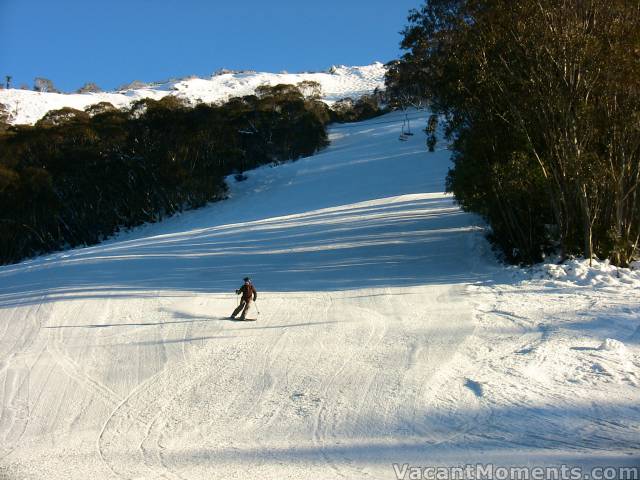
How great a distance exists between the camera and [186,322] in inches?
481

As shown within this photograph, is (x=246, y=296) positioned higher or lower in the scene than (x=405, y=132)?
lower

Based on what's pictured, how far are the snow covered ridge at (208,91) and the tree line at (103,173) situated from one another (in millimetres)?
38981

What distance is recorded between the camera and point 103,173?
3959cm

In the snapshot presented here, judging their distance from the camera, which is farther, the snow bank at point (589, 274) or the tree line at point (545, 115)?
the snow bank at point (589, 274)

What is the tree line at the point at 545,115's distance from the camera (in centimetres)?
1205

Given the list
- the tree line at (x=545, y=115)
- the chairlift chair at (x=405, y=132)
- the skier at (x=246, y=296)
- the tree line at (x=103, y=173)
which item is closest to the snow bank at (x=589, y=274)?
the tree line at (x=545, y=115)

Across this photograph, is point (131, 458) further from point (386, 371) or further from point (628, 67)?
point (628, 67)

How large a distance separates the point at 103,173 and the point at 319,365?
35.4 metres

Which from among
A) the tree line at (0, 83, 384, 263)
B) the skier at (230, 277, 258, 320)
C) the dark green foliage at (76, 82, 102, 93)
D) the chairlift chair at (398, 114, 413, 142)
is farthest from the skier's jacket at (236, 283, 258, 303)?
the dark green foliage at (76, 82, 102, 93)

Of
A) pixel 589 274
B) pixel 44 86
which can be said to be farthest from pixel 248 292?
pixel 44 86

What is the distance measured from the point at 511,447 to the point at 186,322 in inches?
323

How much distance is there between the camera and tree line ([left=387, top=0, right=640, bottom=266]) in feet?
39.5

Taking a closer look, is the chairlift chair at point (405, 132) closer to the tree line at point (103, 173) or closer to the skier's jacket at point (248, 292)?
the tree line at point (103, 173)

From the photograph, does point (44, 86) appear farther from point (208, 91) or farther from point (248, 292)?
point (248, 292)
